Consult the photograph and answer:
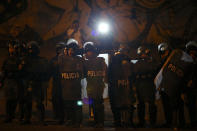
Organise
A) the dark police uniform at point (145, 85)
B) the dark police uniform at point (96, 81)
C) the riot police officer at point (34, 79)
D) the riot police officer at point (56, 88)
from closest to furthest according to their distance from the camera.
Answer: the dark police uniform at point (145, 85) → the dark police uniform at point (96, 81) → the riot police officer at point (34, 79) → the riot police officer at point (56, 88)

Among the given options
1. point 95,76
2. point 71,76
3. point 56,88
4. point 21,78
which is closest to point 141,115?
point 95,76

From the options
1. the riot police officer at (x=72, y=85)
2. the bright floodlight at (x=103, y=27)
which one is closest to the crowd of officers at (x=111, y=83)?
the riot police officer at (x=72, y=85)

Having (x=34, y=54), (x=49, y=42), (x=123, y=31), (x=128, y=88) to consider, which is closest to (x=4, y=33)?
(x=49, y=42)

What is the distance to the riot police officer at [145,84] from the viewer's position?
5.08m

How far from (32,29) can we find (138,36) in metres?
5.06

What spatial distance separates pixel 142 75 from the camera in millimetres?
5207

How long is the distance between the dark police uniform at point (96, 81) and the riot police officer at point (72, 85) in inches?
8.0

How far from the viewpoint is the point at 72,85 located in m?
5.14

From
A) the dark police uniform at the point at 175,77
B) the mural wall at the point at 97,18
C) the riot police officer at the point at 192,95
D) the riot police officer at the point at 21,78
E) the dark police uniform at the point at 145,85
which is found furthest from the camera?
the mural wall at the point at 97,18

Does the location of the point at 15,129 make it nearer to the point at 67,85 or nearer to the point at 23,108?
the point at 23,108

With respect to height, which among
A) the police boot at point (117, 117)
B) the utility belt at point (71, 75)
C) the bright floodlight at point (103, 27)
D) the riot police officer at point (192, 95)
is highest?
the bright floodlight at point (103, 27)

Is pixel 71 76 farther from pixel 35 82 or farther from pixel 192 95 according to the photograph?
pixel 192 95

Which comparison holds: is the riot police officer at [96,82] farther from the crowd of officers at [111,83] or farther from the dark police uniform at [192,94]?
the dark police uniform at [192,94]

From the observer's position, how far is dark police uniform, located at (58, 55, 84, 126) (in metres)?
5.12
